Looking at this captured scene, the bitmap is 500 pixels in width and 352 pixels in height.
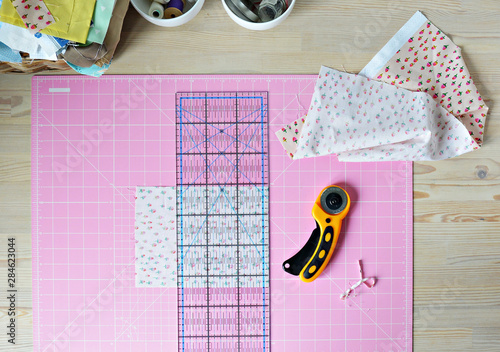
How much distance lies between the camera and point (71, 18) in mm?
762

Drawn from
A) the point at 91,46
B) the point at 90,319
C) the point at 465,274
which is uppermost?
the point at 91,46

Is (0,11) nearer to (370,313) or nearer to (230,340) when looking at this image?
(230,340)

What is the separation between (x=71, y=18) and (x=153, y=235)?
51 cm

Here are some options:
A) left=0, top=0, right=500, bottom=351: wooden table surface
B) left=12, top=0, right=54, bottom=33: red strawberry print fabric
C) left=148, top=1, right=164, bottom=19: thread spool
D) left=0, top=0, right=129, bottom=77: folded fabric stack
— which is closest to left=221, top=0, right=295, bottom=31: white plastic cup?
left=0, top=0, right=500, bottom=351: wooden table surface

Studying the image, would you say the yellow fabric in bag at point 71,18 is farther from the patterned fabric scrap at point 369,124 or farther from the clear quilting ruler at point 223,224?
the patterned fabric scrap at point 369,124

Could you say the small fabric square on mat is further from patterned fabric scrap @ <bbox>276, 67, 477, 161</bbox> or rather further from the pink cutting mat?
patterned fabric scrap @ <bbox>276, 67, 477, 161</bbox>

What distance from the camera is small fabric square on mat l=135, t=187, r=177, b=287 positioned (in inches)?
37.0

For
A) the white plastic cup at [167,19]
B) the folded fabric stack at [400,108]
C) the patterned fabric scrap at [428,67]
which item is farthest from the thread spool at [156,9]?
the patterned fabric scrap at [428,67]

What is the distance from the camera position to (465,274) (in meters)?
0.96

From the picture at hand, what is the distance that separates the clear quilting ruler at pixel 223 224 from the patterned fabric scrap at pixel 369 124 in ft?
0.39

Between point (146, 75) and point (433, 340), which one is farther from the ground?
point (146, 75)

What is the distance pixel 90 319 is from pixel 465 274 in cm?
95

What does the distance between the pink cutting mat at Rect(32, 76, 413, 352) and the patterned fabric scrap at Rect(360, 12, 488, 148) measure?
7.1 inches

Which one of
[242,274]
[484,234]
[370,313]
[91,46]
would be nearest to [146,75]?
[91,46]
